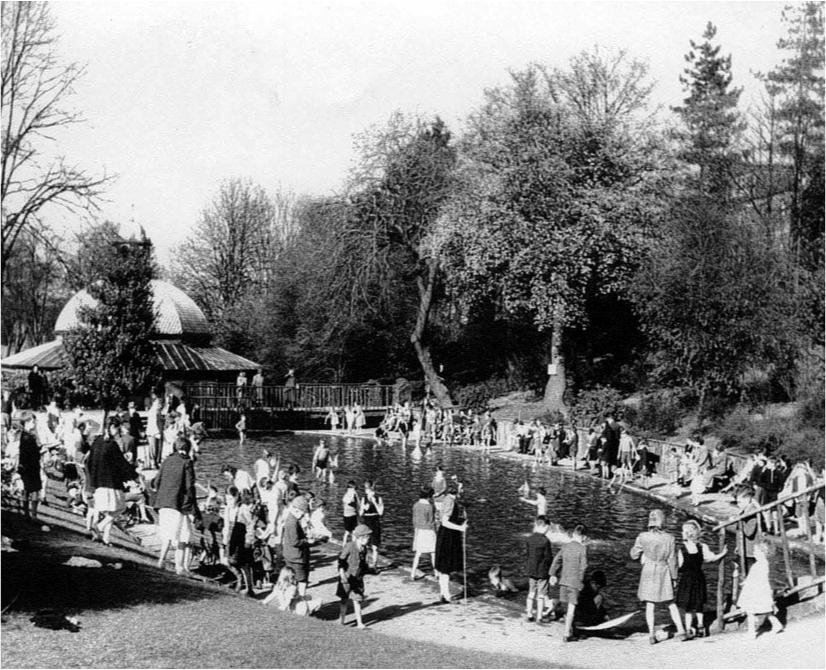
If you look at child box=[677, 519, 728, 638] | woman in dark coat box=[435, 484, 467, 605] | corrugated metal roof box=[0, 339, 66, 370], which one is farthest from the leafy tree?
corrugated metal roof box=[0, 339, 66, 370]

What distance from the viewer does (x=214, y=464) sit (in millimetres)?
32312

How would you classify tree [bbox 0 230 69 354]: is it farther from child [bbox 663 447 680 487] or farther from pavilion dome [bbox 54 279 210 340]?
child [bbox 663 447 680 487]

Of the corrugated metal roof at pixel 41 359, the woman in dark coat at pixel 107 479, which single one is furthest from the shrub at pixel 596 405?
the woman in dark coat at pixel 107 479

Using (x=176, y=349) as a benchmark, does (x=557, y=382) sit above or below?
below

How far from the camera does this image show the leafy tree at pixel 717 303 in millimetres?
34219

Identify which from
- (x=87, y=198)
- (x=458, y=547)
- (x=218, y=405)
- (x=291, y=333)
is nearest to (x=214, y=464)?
(x=87, y=198)

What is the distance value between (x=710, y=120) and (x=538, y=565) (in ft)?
135

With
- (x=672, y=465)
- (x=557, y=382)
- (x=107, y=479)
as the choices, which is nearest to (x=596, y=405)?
(x=557, y=382)

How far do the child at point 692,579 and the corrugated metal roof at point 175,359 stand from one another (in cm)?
3560

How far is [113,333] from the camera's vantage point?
35406 mm

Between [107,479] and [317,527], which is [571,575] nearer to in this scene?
[317,527]

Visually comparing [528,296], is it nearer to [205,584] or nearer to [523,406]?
[523,406]

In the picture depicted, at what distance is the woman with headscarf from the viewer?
1355 centimetres

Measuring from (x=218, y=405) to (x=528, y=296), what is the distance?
51.3 feet
